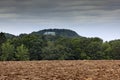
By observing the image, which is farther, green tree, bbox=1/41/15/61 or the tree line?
green tree, bbox=1/41/15/61

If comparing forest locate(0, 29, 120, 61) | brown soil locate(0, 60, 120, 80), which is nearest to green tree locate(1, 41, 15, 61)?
forest locate(0, 29, 120, 61)

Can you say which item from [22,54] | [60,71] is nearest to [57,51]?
[22,54]

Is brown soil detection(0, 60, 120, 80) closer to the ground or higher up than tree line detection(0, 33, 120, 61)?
closer to the ground

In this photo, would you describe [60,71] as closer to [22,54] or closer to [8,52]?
[22,54]

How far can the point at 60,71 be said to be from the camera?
574 inches

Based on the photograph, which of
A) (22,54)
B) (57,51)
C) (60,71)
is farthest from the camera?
(57,51)

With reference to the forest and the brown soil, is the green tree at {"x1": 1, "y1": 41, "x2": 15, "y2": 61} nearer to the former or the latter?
the forest

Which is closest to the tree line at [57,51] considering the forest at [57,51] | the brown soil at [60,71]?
the forest at [57,51]

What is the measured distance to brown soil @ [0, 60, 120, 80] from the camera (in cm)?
1349

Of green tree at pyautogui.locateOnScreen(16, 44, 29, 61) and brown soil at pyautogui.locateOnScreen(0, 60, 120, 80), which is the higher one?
green tree at pyautogui.locateOnScreen(16, 44, 29, 61)

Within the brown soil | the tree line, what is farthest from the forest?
the brown soil

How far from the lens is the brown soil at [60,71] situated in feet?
44.3

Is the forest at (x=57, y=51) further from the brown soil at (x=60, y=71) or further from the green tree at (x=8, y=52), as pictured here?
the brown soil at (x=60, y=71)

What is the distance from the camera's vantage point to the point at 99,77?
530 inches
